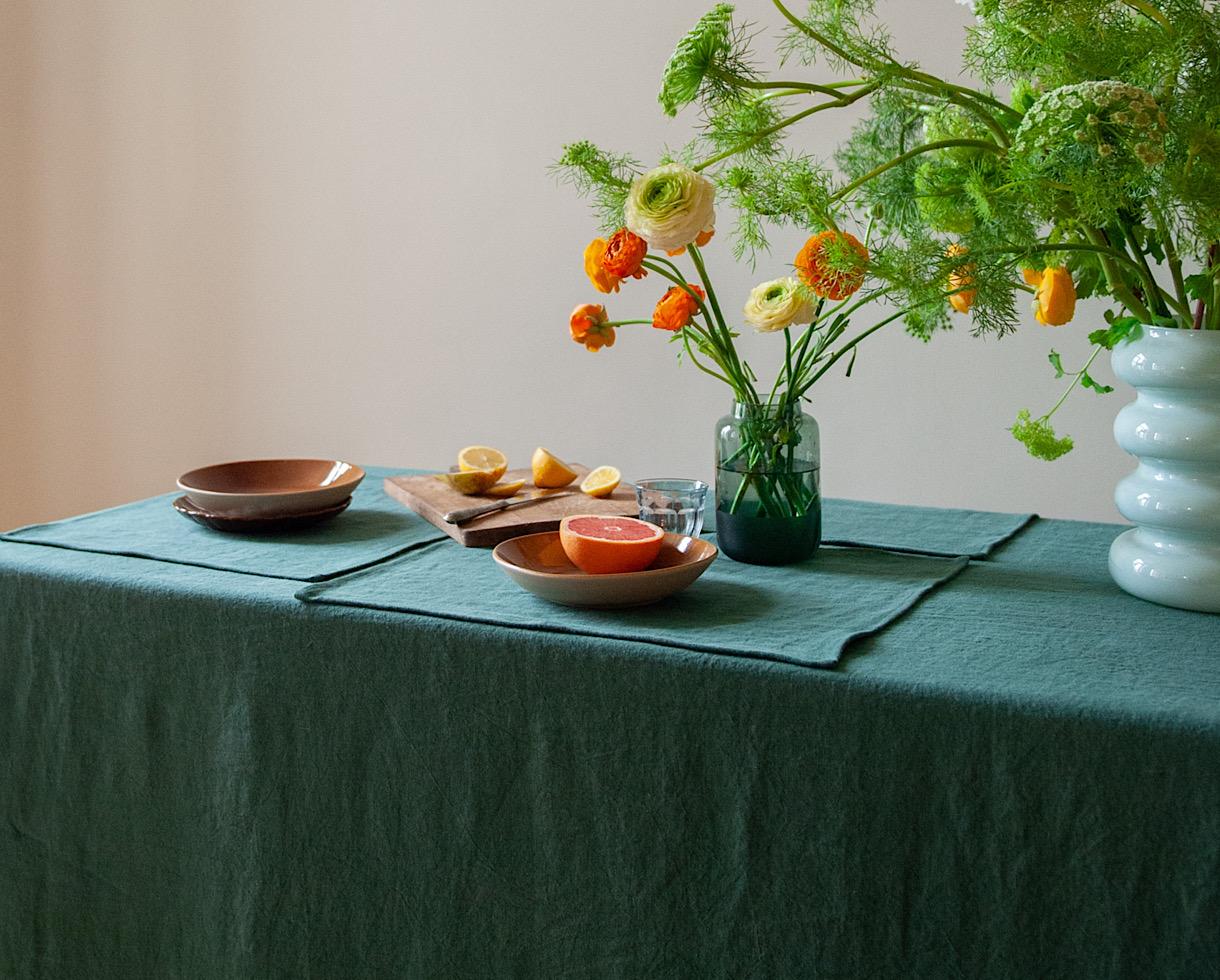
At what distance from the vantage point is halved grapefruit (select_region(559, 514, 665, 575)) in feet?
3.89

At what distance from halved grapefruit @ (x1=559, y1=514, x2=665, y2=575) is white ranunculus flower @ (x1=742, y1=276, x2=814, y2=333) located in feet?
0.74

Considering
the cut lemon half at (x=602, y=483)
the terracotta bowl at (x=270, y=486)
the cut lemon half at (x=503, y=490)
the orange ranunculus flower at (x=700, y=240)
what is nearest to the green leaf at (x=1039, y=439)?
the orange ranunculus flower at (x=700, y=240)

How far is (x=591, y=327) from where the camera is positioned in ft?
4.52

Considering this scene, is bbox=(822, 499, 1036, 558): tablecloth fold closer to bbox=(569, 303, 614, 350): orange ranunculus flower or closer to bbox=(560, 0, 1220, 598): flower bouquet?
bbox=(560, 0, 1220, 598): flower bouquet

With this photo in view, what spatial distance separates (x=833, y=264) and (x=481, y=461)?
0.64 meters

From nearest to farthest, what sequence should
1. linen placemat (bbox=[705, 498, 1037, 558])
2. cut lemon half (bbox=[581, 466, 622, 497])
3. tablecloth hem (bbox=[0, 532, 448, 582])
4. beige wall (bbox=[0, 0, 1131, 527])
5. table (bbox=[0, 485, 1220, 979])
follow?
1. table (bbox=[0, 485, 1220, 979])
2. tablecloth hem (bbox=[0, 532, 448, 582])
3. linen placemat (bbox=[705, 498, 1037, 558])
4. cut lemon half (bbox=[581, 466, 622, 497])
5. beige wall (bbox=[0, 0, 1131, 527])

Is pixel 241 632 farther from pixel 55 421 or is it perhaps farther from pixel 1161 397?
pixel 55 421

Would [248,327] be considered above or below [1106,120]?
below

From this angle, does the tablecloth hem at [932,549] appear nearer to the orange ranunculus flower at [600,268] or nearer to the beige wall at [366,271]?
the orange ranunculus flower at [600,268]

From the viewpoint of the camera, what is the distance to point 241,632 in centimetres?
123

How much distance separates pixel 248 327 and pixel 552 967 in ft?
7.83

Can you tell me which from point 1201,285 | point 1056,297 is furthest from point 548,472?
point 1201,285

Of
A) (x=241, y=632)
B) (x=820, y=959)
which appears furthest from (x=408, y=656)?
A: (x=820, y=959)

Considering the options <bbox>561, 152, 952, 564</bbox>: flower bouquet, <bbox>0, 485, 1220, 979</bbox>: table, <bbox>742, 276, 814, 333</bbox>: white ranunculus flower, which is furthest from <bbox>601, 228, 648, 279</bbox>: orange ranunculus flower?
<bbox>0, 485, 1220, 979</bbox>: table
